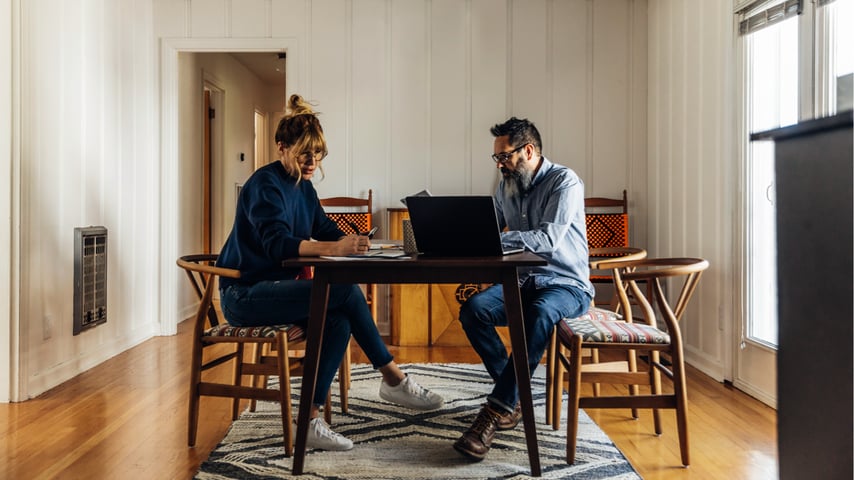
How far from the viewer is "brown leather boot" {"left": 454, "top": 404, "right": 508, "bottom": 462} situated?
218 centimetres

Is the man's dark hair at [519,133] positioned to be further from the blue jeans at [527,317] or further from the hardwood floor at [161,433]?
the hardwood floor at [161,433]

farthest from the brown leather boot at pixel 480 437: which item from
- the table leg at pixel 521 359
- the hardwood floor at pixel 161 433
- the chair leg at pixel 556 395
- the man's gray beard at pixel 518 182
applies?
the man's gray beard at pixel 518 182

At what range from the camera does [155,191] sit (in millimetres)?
4660

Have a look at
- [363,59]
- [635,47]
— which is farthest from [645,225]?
[363,59]

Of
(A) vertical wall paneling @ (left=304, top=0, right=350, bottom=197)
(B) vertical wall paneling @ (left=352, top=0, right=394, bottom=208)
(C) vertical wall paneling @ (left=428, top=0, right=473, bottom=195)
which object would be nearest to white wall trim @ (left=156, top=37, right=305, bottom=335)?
(A) vertical wall paneling @ (left=304, top=0, right=350, bottom=197)

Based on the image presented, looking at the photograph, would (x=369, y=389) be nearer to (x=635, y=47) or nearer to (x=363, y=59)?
(x=363, y=59)

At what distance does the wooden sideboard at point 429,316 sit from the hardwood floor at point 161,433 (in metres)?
1.48

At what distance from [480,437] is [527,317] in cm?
48

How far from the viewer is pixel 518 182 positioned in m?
2.82

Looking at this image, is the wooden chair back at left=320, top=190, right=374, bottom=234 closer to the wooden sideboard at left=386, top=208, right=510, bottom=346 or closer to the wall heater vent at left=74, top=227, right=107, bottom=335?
Result: the wooden sideboard at left=386, top=208, right=510, bottom=346

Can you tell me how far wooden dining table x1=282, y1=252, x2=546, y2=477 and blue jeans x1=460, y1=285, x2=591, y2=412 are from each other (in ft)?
0.83

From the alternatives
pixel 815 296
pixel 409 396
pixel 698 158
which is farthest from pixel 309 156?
pixel 698 158

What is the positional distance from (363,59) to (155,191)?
1.77 m

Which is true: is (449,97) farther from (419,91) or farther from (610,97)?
(610,97)
